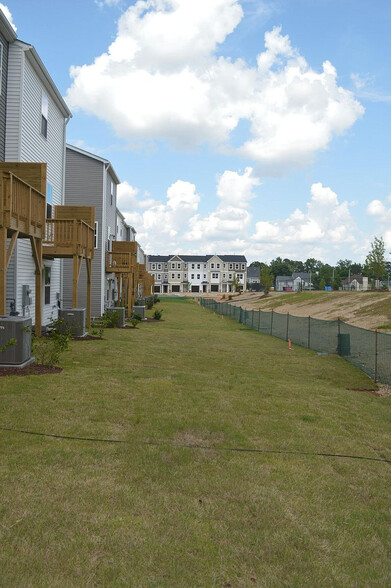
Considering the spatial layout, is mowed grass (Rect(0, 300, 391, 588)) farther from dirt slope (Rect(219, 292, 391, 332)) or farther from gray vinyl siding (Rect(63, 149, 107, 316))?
dirt slope (Rect(219, 292, 391, 332))

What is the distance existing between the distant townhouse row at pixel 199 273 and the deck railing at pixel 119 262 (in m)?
84.3

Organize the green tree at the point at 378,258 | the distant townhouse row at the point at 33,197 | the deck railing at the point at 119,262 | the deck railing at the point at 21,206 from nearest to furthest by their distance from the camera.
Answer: the deck railing at the point at 21,206 < the distant townhouse row at the point at 33,197 < the deck railing at the point at 119,262 < the green tree at the point at 378,258

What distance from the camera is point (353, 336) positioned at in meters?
20.2

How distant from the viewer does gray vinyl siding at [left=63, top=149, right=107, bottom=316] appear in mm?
26172

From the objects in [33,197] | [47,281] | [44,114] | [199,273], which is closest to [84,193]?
[44,114]

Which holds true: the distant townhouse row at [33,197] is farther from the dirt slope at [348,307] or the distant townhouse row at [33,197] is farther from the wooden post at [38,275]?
the dirt slope at [348,307]

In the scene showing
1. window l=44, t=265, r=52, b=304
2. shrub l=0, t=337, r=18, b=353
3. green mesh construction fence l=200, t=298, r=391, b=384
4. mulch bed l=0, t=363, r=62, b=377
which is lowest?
green mesh construction fence l=200, t=298, r=391, b=384

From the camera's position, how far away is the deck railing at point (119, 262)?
28.3m

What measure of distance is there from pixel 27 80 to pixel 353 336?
54.6 ft

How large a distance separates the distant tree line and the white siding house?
5027 cm

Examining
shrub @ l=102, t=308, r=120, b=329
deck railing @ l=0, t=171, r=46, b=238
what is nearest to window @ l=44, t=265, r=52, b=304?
shrub @ l=102, t=308, r=120, b=329

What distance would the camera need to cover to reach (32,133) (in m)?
16.0

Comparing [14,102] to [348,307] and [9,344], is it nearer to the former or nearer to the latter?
[9,344]

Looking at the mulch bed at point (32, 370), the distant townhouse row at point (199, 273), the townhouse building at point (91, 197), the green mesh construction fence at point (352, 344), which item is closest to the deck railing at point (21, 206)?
the mulch bed at point (32, 370)
